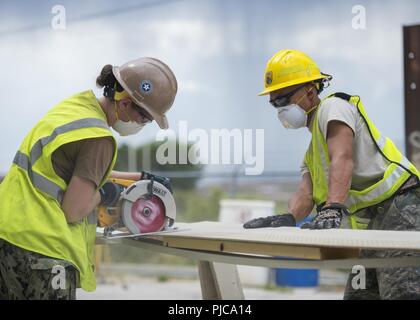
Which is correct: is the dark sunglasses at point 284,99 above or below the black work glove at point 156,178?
above

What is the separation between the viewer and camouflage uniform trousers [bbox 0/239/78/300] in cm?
245

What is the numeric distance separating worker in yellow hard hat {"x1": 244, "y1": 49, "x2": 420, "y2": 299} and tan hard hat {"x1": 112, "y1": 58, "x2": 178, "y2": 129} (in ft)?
1.92

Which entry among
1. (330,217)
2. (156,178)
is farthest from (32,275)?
(330,217)

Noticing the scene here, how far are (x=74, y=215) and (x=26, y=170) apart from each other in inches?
9.8

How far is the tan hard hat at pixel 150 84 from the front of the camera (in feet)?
9.38

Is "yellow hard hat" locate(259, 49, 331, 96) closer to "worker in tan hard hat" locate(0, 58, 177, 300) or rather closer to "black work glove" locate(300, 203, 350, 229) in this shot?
"black work glove" locate(300, 203, 350, 229)

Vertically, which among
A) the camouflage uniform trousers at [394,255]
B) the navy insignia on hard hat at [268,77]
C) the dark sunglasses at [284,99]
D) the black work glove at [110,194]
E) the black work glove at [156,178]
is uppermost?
the navy insignia on hard hat at [268,77]

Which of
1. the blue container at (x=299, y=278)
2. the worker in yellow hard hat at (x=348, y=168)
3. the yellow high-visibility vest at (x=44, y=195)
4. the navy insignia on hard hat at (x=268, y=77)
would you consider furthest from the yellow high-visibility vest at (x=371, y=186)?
the blue container at (x=299, y=278)

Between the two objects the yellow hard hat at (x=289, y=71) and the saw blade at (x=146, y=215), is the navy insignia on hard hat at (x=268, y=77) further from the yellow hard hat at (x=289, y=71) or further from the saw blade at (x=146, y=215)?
the saw blade at (x=146, y=215)

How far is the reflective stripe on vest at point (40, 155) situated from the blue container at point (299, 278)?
5.75m

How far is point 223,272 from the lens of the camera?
12.3ft

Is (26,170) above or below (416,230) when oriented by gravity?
above

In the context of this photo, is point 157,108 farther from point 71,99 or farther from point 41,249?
point 41,249
